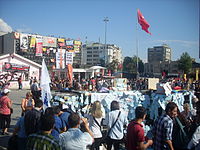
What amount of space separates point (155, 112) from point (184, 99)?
1.71 meters

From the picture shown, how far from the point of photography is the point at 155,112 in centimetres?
679

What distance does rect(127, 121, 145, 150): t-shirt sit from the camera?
335cm

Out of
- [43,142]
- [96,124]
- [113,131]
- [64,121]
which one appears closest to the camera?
[43,142]

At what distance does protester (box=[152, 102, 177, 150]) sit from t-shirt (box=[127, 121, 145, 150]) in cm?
36

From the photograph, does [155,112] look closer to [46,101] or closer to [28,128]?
[46,101]

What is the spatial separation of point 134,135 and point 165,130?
1.71ft

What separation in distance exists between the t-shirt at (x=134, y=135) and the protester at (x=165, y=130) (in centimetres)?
36

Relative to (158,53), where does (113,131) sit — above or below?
below

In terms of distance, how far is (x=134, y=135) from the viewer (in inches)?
134

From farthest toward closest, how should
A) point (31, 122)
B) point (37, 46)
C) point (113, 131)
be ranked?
point (37, 46), point (113, 131), point (31, 122)

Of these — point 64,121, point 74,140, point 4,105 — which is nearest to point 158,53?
point 4,105

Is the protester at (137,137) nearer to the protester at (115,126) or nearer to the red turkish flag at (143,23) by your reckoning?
the protester at (115,126)

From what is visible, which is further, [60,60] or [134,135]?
[60,60]

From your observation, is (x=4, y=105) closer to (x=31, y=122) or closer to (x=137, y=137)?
(x=31, y=122)
